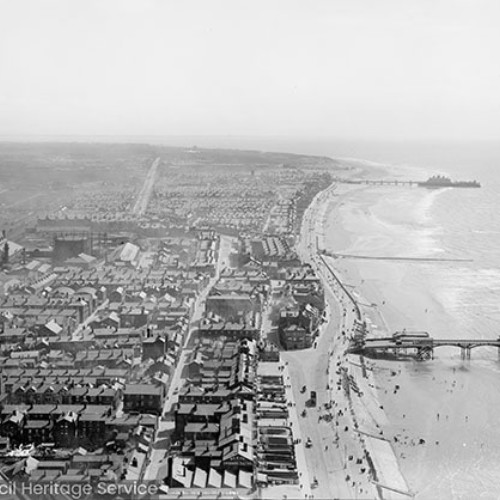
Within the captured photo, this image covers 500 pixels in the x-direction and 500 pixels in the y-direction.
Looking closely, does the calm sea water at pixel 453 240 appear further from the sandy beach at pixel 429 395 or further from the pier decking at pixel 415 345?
the pier decking at pixel 415 345

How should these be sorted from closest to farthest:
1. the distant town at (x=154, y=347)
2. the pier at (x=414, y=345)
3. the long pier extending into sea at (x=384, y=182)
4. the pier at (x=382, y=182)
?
the distant town at (x=154, y=347) → the pier at (x=414, y=345) → the pier at (x=382, y=182) → the long pier extending into sea at (x=384, y=182)

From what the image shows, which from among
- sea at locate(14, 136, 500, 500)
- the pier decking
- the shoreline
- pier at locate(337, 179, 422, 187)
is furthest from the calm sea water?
the shoreline

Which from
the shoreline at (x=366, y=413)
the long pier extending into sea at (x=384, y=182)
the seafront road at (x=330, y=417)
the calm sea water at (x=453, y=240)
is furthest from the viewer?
the long pier extending into sea at (x=384, y=182)

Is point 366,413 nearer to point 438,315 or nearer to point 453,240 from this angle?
point 438,315

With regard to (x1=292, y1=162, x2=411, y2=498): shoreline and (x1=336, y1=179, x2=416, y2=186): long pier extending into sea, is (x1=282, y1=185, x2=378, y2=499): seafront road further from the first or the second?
(x1=336, y1=179, x2=416, y2=186): long pier extending into sea

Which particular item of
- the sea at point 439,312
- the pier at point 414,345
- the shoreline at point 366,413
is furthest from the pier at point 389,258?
the pier at point 414,345
